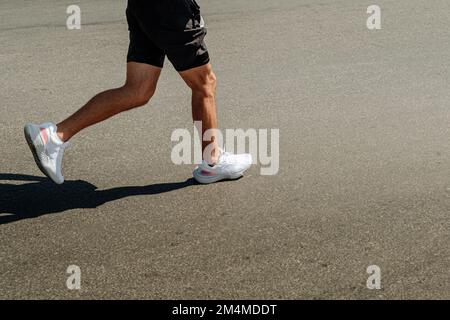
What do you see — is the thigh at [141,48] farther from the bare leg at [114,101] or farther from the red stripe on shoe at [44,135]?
the red stripe on shoe at [44,135]

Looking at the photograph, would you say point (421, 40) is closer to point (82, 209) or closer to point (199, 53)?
point (199, 53)

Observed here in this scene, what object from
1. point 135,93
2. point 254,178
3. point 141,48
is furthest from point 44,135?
point 254,178

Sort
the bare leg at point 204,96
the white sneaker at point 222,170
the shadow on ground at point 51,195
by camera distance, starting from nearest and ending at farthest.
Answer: the shadow on ground at point 51,195 → the bare leg at point 204,96 → the white sneaker at point 222,170

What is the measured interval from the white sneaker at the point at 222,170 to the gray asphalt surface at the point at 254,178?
78 mm

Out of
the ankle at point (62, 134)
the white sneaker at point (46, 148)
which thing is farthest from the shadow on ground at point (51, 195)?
the ankle at point (62, 134)

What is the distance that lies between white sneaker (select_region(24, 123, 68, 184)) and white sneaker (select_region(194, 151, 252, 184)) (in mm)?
819

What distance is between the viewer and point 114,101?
17.4ft

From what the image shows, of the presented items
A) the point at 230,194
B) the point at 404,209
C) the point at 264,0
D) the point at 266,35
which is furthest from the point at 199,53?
the point at 264,0

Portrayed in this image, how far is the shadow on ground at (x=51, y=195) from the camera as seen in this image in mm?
5062

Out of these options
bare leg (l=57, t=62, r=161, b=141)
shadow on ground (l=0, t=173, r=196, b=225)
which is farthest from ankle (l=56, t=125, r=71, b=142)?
shadow on ground (l=0, t=173, r=196, b=225)

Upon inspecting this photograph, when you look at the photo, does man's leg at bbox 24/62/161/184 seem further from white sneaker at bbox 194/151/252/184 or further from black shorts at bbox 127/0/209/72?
white sneaker at bbox 194/151/252/184

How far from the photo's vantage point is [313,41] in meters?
8.70

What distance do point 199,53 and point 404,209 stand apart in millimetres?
1427

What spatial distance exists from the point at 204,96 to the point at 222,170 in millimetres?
462
